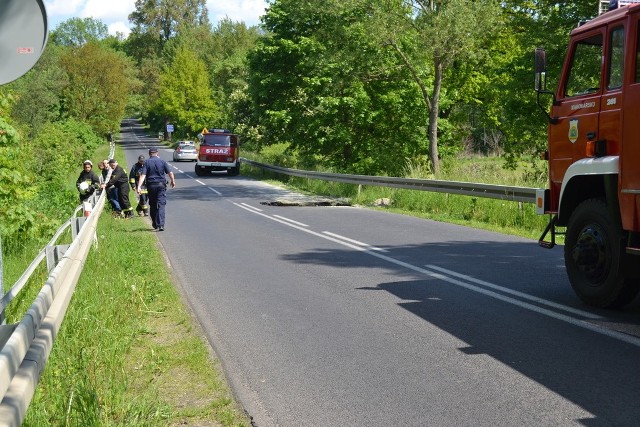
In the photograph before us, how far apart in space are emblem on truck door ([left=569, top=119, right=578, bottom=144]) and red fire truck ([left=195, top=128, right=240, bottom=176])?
115 ft

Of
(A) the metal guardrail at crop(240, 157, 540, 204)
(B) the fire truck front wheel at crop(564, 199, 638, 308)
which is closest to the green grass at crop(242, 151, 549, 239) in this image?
(A) the metal guardrail at crop(240, 157, 540, 204)

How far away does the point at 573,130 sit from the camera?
7.72m

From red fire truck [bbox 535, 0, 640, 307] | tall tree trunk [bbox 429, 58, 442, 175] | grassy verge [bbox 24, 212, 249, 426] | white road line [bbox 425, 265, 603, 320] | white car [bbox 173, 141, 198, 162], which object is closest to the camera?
grassy verge [bbox 24, 212, 249, 426]

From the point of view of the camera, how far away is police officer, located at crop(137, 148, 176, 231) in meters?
16.4

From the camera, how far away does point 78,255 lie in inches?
285

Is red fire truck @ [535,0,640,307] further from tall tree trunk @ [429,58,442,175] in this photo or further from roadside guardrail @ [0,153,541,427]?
tall tree trunk @ [429,58,442,175]

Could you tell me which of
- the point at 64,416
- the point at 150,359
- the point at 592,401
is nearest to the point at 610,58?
the point at 592,401

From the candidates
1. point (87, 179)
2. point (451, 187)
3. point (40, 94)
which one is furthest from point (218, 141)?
point (40, 94)

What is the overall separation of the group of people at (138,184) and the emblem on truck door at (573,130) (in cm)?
1003

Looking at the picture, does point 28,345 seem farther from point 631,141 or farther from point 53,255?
point 631,141

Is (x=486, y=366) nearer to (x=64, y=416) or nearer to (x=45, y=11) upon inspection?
(x=64, y=416)

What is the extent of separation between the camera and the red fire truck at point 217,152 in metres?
42.0

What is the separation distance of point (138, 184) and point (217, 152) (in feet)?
82.2

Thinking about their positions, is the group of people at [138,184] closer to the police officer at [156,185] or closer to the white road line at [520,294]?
the police officer at [156,185]
